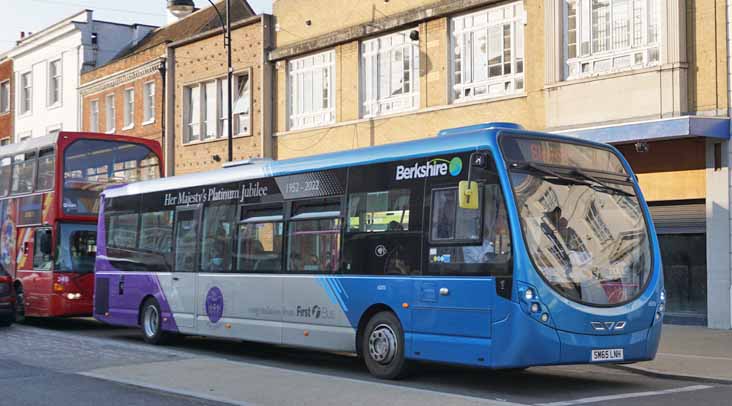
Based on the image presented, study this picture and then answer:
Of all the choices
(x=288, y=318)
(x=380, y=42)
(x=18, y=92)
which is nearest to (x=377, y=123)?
(x=380, y=42)

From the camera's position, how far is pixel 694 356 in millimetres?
14656

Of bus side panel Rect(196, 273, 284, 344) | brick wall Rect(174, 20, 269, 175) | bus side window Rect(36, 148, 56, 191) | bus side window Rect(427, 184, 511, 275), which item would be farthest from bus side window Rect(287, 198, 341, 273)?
brick wall Rect(174, 20, 269, 175)

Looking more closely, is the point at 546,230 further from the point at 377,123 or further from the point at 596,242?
the point at 377,123

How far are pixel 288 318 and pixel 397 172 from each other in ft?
9.84

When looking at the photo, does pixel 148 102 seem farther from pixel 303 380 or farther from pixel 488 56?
pixel 303 380

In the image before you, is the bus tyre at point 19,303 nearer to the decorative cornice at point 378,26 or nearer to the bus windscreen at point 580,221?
the decorative cornice at point 378,26

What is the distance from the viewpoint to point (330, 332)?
44.1 ft

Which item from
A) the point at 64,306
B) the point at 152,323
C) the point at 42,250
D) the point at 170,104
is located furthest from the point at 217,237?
the point at 170,104

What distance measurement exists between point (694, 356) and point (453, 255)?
5145 millimetres

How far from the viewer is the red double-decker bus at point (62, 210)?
67.3 feet

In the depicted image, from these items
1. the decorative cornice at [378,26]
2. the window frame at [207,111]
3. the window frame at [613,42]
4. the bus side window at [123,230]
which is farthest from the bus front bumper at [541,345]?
the window frame at [207,111]

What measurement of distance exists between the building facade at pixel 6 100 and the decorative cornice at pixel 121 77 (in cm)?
885

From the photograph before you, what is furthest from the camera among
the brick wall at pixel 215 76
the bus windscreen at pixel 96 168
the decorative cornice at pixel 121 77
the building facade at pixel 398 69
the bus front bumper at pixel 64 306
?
the decorative cornice at pixel 121 77

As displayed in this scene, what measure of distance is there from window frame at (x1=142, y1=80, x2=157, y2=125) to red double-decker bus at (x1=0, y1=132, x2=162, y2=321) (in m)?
13.1
